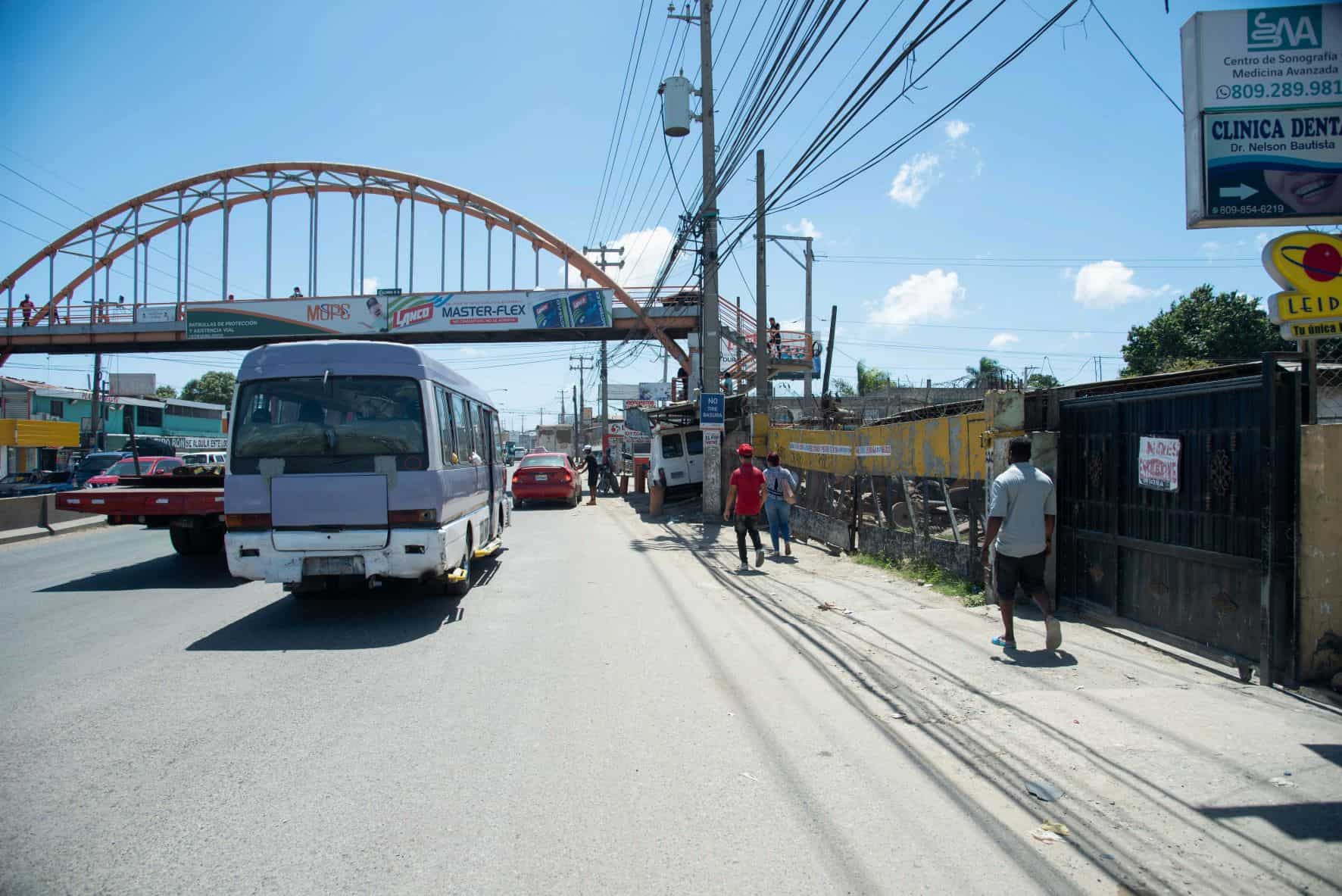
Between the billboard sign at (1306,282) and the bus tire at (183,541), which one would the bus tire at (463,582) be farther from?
the billboard sign at (1306,282)

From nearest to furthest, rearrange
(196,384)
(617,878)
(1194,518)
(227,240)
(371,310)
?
(617,878) < (1194,518) < (371,310) < (227,240) < (196,384)

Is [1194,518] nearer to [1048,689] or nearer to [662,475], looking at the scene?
[1048,689]

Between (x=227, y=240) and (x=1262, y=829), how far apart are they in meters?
47.2

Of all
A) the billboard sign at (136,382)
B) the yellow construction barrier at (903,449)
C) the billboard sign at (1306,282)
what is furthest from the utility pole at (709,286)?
the billboard sign at (136,382)

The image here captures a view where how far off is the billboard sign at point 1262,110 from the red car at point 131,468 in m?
20.1

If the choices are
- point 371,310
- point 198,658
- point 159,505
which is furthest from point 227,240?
point 198,658

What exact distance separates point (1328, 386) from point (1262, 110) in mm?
2206

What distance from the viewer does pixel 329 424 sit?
8094mm

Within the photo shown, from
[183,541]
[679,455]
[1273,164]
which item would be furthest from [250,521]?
[679,455]

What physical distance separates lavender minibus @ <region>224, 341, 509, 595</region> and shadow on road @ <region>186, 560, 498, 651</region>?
1.69 ft

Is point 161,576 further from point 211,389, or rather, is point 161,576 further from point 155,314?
point 211,389

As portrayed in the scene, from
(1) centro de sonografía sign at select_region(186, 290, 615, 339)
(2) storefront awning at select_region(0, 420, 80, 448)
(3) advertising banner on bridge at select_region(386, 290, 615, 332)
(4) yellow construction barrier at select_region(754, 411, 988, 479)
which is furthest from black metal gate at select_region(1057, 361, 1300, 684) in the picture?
(2) storefront awning at select_region(0, 420, 80, 448)

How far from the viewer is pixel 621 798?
4062mm

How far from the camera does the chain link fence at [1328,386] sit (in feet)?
17.7
